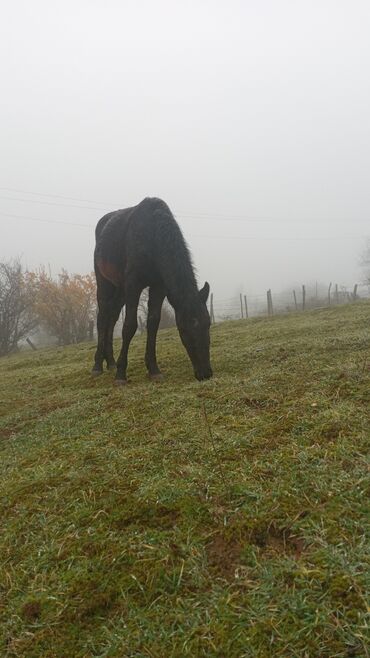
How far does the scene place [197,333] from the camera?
19.1 feet

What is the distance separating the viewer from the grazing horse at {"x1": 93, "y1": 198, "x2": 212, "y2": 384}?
591cm

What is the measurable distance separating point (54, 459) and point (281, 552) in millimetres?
2265

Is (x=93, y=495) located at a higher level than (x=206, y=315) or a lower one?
lower

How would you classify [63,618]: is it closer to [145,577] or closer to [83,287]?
[145,577]

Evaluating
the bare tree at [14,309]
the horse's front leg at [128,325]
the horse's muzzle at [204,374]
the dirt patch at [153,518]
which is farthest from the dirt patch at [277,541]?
the bare tree at [14,309]

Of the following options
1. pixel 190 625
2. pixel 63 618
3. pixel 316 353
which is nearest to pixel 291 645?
pixel 190 625

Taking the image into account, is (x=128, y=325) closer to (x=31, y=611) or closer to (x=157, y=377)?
(x=157, y=377)

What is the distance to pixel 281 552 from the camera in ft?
5.95

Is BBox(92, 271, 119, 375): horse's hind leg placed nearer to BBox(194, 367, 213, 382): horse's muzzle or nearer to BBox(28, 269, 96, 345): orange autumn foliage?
BBox(194, 367, 213, 382): horse's muzzle

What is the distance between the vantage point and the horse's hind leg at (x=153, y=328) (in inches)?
257

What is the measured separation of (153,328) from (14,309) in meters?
31.3

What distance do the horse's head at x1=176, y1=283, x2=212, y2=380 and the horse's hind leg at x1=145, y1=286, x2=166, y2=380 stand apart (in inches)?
31.3

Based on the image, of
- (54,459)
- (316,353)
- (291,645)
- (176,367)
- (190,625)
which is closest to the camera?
(291,645)

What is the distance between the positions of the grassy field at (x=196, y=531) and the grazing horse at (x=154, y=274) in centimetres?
194
